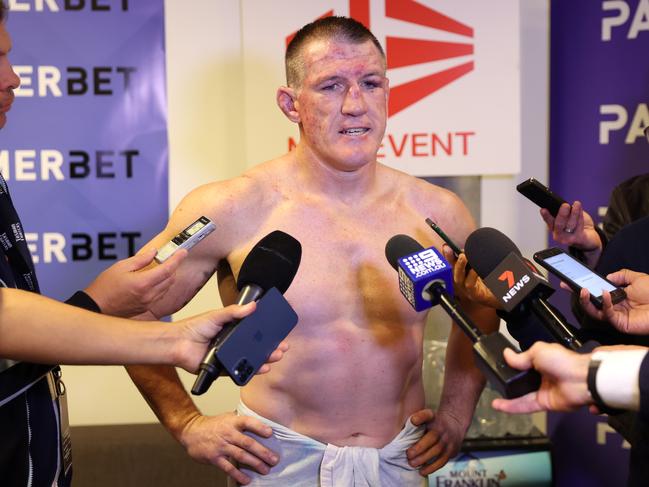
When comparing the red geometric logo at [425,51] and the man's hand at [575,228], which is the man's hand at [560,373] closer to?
the man's hand at [575,228]

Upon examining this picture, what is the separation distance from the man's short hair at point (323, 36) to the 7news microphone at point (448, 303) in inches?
28.3

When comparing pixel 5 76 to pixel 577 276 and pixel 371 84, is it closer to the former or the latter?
pixel 371 84

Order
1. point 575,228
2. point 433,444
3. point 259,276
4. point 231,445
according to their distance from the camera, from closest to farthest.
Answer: point 259,276, point 231,445, point 433,444, point 575,228

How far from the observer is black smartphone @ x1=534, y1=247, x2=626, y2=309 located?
1.55 meters

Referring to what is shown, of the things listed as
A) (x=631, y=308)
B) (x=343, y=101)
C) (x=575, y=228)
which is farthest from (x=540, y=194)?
(x=343, y=101)

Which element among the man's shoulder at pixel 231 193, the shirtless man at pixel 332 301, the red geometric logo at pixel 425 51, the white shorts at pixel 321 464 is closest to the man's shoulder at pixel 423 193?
the shirtless man at pixel 332 301

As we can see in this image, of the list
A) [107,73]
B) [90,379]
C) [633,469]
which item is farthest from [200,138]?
[633,469]

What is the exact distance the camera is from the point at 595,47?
322 centimetres

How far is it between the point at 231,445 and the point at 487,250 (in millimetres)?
771

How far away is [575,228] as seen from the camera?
7.27 ft

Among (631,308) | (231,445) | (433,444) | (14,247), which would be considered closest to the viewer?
(14,247)

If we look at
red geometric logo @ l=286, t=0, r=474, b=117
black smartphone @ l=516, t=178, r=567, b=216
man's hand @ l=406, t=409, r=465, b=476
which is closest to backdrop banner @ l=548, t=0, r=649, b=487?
red geometric logo @ l=286, t=0, r=474, b=117

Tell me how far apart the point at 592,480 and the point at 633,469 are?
1.68 meters

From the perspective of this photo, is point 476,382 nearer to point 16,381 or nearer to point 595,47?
point 16,381
